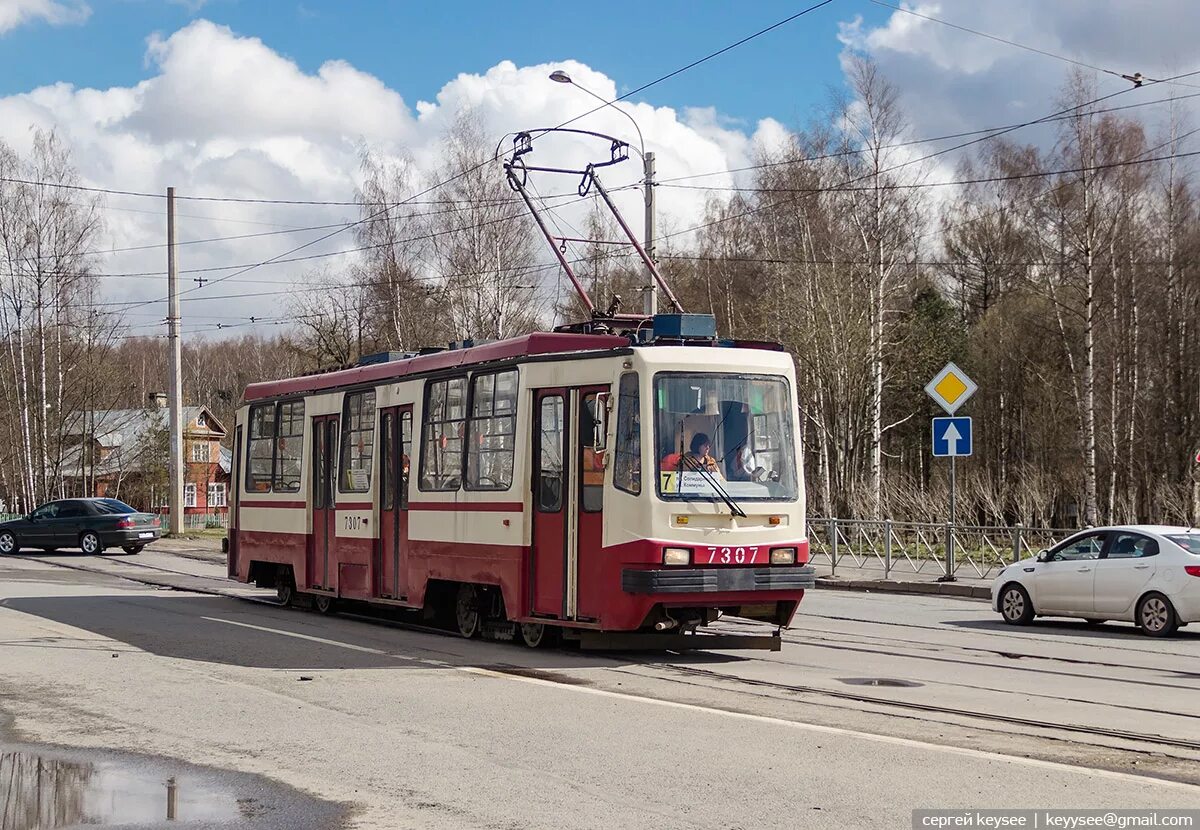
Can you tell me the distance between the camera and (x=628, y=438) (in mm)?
12805

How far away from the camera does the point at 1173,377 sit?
155 ft

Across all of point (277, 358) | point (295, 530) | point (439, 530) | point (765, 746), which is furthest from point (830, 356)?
point (277, 358)

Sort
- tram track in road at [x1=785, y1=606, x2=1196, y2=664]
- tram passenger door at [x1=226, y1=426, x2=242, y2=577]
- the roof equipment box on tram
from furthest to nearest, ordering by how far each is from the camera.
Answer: tram passenger door at [x1=226, y1=426, x2=242, y2=577] < tram track in road at [x1=785, y1=606, x2=1196, y2=664] < the roof equipment box on tram

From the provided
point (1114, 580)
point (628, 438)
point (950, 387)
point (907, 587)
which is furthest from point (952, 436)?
point (628, 438)

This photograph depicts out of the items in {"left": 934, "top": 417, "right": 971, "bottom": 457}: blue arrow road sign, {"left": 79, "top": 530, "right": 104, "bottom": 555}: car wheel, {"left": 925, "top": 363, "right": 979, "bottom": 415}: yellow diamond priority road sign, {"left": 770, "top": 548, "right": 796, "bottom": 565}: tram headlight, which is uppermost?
{"left": 925, "top": 363, "right": 979, "bottom": 415}: yellow diamond priority road sign

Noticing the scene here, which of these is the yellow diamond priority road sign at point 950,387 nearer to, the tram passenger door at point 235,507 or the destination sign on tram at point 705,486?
the tram passenger door at point 235,507

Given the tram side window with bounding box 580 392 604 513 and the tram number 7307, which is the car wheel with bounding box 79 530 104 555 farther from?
the tram number 7307

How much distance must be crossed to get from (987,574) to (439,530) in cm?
1319

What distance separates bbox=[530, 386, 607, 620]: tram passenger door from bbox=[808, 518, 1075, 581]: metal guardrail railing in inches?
521

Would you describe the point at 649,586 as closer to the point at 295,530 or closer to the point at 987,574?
the point at 295,530

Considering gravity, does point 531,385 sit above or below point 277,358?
below

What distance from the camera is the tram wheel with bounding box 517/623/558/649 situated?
46.7 feet

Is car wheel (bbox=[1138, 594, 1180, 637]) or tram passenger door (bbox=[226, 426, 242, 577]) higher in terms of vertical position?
tram passenger door (bbox=[226, 426, 242, 577])

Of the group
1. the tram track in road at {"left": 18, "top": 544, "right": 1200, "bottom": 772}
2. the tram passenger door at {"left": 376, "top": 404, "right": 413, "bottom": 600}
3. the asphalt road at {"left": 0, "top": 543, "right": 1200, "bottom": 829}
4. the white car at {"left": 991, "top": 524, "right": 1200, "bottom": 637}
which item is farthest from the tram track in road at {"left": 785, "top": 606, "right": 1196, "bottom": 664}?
the tram passenger door at {"left": 376, "top": 404, "right": 413, "bottom": 600}
